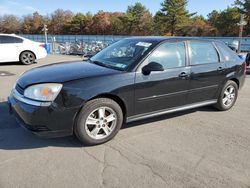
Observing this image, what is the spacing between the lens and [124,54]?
452 centimetres

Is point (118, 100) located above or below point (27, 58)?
below

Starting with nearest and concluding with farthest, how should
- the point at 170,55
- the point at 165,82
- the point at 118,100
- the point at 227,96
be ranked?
the point at 118,100
the point at 165,82
the point at 170,55
the point at 227,96

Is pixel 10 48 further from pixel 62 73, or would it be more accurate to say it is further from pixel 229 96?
pixel 229 96

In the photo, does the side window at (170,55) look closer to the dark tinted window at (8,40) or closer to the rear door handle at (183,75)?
the rear door handle at (183,75)

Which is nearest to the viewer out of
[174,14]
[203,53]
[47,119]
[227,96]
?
[47,119]

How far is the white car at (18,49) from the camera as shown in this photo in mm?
11508

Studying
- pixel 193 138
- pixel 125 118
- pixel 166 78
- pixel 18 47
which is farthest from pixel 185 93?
pixel 18 47

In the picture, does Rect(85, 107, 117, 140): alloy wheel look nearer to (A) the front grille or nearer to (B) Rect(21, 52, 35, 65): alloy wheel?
(A) the front grille

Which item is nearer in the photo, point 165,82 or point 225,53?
point 165,82

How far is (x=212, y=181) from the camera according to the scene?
295 centimetres

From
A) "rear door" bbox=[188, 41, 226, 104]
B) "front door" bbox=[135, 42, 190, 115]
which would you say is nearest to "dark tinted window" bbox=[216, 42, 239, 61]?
"rear door" bbox=[188, 41, 226, 104]

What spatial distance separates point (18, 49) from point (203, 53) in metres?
9.36

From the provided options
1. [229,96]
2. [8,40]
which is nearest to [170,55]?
[229,96]

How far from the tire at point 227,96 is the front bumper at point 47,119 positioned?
3139 mm
